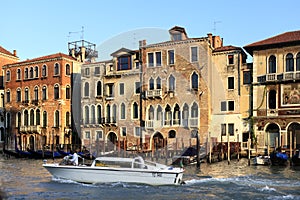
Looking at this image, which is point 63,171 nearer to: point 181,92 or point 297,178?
point 297,178

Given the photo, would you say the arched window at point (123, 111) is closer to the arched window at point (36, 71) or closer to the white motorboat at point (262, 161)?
the arched window at point (36, 71)

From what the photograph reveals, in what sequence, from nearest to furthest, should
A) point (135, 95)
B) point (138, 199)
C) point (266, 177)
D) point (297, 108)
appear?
point (138, 199), point (266, 177), point (297, 108), point (135, 95)

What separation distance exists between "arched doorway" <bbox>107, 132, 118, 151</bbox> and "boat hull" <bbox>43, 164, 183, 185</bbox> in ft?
43.9

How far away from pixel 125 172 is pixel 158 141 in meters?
13.1

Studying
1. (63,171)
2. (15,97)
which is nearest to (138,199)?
(63,171)

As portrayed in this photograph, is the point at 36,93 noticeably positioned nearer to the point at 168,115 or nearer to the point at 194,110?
the point at 168,115

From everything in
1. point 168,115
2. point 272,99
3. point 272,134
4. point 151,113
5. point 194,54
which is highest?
point 194,54

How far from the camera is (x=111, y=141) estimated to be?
1126 inches

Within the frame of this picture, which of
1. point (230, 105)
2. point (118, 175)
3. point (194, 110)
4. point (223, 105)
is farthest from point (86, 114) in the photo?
point (118, 175)

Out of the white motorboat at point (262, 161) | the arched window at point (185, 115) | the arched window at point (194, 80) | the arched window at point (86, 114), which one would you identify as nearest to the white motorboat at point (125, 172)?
the white motorboat at point (262, 161)

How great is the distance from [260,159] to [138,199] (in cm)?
1061

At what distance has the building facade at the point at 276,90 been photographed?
23.7 m

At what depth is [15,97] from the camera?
3272 cm

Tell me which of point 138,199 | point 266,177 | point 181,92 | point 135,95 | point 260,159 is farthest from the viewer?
point 135,95
